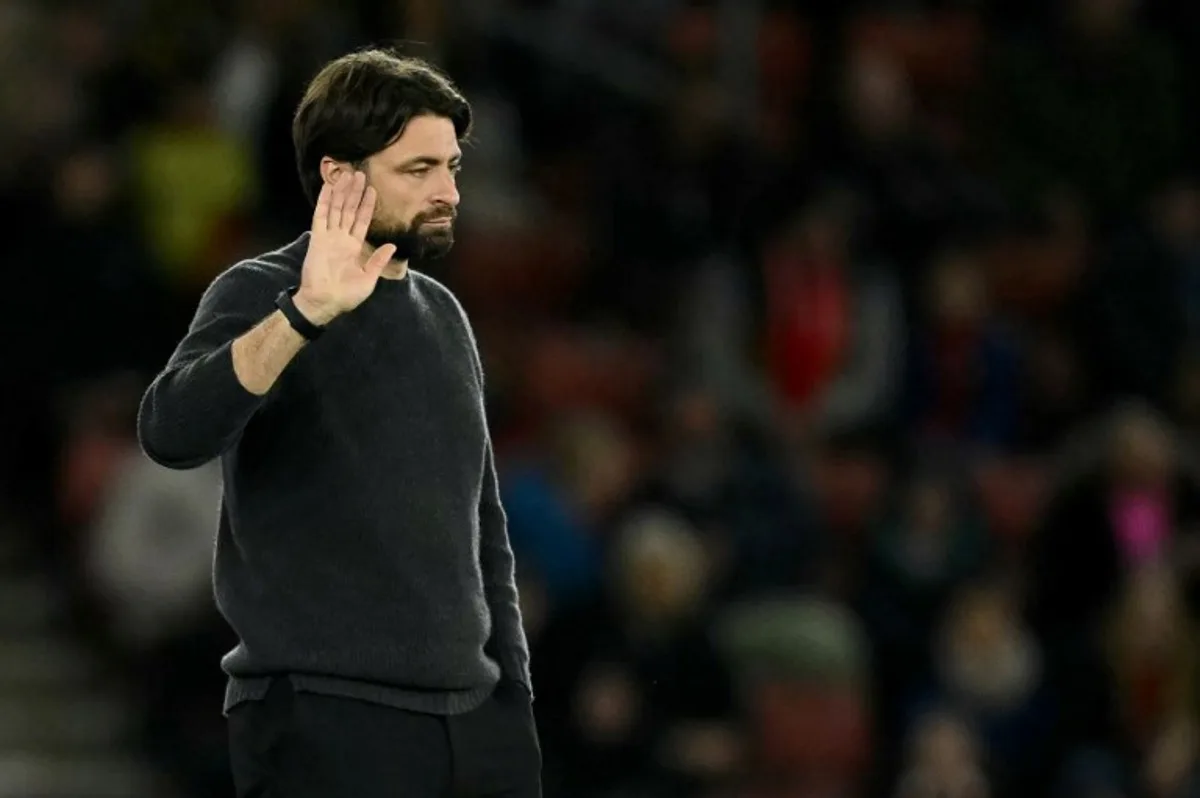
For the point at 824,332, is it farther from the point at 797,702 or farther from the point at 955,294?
the point at 797,702

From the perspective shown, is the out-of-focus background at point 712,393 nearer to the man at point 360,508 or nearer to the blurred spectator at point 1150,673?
the blurred spectator at point 1150,673

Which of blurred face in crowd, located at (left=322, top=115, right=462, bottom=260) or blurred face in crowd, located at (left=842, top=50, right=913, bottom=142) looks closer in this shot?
blurred face in crowd, located at (left=322, top=115, right=462, bottom=260)

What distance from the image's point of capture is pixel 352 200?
368 cm

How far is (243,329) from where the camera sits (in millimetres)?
3672

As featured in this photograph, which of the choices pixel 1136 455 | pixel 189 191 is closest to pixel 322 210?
pixel 189 191

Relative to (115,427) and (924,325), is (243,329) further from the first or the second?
(924,325)

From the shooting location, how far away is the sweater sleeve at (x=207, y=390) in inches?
138

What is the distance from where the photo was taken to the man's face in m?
3.74

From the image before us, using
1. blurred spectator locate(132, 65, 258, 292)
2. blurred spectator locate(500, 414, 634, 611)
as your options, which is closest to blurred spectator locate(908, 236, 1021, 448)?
blurred spectator locate(500, 414, 634, 611)

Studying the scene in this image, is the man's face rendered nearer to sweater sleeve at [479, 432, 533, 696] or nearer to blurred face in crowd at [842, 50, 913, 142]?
sweater sleeve at [479, 432, 533, 696]

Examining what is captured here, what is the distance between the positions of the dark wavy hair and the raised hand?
6 cm

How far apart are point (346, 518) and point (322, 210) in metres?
0.43

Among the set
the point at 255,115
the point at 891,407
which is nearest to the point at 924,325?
the point at 891,407

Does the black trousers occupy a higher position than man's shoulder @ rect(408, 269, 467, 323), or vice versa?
man's shoulder @ rect(408, 269, 467, 323)
